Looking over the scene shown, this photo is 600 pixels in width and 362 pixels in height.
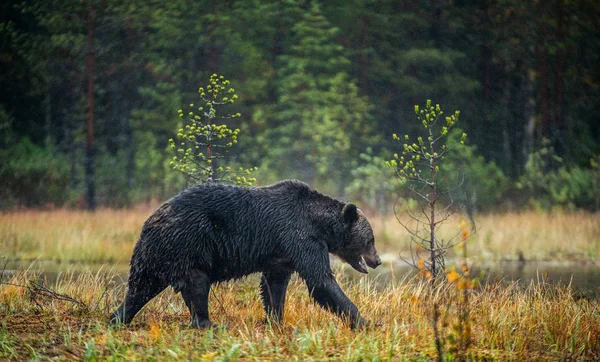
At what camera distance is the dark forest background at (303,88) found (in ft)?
89.9

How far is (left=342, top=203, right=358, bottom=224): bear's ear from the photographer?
7952 millimetres

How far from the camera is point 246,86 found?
29781 millimetres

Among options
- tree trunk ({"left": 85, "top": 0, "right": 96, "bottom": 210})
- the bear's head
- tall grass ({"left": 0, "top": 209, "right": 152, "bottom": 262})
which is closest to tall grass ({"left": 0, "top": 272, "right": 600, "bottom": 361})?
the bear's head

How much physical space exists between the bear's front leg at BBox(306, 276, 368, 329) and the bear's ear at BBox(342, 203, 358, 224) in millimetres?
747

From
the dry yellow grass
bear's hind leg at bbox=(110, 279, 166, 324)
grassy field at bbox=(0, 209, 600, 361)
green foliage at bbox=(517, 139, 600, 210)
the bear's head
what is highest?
the bear's head

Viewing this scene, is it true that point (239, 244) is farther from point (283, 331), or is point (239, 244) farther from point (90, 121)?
point (90, 121)

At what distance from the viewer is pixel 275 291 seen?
26.1 feet

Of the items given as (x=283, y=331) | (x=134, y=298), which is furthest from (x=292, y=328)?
(x=134, y=298)

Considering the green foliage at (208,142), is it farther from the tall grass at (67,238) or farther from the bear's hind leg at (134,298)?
the tall grass at (67,238)

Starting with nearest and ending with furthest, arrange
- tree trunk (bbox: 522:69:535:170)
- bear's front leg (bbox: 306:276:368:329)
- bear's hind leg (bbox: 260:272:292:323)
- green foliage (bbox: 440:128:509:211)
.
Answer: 1. bear's front leg (bbox: 306:276:368:329)
2. bear's hind leg (bbox: 260:272:292:323)
3. green foliage (bbox: 440:128:509:211)
4. tree trunk (bbox: 522:69:535:170)

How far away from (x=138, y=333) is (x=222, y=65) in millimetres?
24657

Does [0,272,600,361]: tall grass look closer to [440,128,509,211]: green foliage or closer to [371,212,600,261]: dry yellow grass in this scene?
[371,212,600,261]: dry yellow grass

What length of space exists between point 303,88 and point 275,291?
876 inches

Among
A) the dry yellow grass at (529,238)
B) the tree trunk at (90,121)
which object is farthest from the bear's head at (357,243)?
the tree trunk at (90,121)
